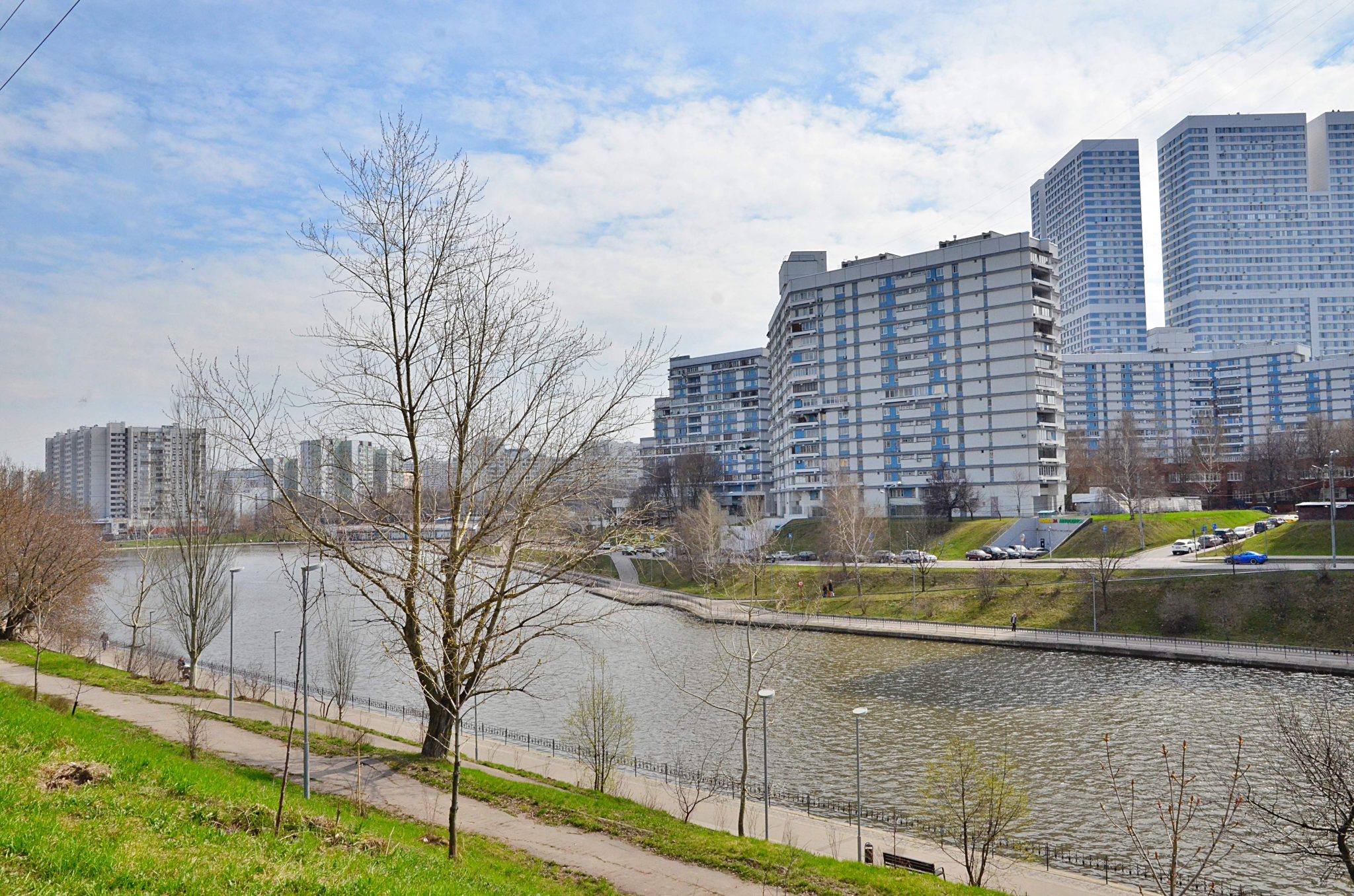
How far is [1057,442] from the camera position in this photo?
78688 millimetres

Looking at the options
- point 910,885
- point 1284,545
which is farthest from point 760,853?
point 1284,545

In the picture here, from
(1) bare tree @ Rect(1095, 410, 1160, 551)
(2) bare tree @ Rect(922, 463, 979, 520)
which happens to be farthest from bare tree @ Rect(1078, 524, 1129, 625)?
(2) bare tree @ Rect(922, 463, 979, 520)

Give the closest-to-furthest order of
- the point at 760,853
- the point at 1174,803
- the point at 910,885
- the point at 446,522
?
1. the point at 910,885
2. the point at 760,853
3. the point at 446,522
4. the point at 1174,803

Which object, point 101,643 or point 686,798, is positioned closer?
point 686,798

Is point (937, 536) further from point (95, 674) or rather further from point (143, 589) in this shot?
point (95, 674)

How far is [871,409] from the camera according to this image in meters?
87.1

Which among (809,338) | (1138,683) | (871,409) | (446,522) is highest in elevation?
(809,338)

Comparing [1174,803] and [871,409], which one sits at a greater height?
[871,409]

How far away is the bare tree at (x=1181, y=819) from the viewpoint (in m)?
17.2

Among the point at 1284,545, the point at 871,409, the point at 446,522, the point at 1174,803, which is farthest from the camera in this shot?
the point at 871,409

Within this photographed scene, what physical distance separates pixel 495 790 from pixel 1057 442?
241 ft

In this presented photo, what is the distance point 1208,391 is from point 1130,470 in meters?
90.9

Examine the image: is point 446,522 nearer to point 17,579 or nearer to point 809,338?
point 17,579

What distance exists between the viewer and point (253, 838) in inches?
376
